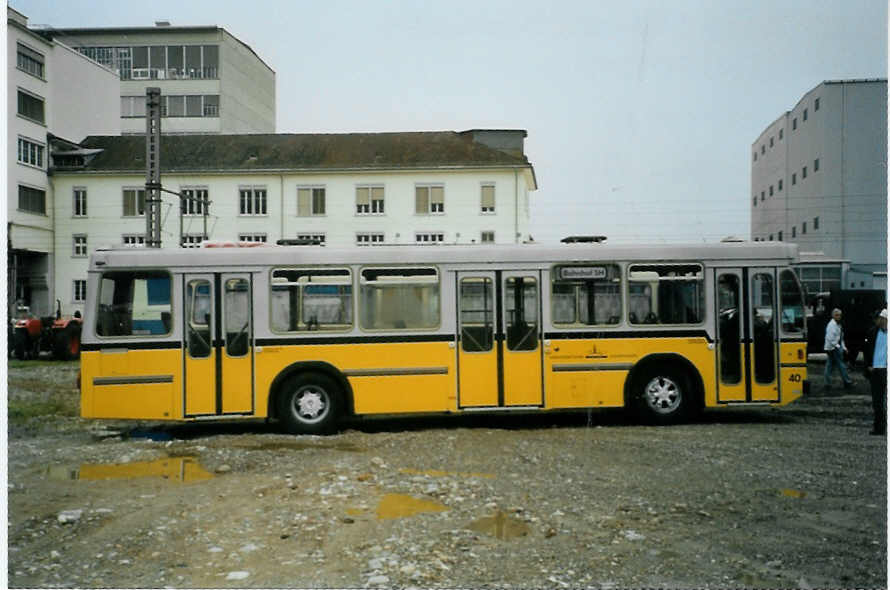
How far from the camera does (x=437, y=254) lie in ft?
35.7

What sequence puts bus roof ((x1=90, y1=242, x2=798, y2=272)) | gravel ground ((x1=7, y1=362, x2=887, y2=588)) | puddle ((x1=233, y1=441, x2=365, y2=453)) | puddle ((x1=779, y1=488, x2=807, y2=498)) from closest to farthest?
1. gravel ground ((x1=7, y1=362, x2=887, y2=588))
2. puddle ((x1=779, y1=488, x2=807, y2=498))
3. puddle ((x1=233, y1=441, x2=365, y2=453))
4. bus roof ((x1=90, y1=242, x2=798, y2=272))

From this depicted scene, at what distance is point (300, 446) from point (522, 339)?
10.1ft

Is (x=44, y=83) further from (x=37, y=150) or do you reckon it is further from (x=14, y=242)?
(x=14, y=242)

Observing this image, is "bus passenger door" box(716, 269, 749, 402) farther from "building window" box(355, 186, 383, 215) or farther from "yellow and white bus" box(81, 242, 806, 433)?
"building window" box(355, 186, 383, 215)

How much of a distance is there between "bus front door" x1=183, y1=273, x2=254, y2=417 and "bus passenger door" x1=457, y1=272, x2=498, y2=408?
265 cm

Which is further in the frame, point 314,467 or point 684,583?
point 314,467

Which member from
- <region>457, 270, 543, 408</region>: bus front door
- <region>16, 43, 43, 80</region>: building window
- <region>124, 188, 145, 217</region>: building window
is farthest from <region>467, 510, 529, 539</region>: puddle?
<region>124, 188, 145, 217</region>: building window

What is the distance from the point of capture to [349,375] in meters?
10.7

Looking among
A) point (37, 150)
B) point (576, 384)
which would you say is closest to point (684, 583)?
point (576, 384)

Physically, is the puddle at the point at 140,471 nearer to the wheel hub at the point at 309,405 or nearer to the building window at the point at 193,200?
the wheel hub at the point at 309,405

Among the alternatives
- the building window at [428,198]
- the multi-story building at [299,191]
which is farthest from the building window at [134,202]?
the building window at [428,198]

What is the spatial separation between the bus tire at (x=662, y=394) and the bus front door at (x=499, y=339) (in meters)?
1.36

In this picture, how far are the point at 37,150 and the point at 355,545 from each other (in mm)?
6943

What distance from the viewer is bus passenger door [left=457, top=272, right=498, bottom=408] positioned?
10.8 m
